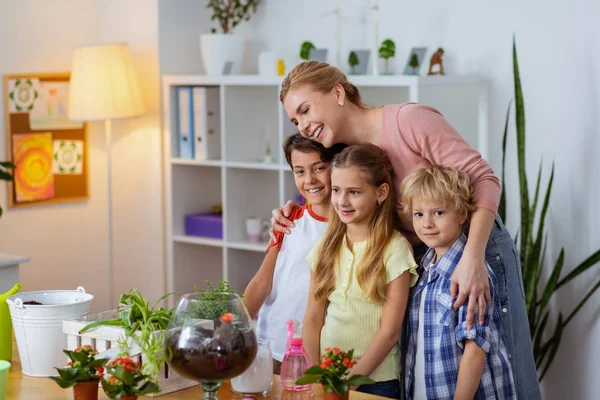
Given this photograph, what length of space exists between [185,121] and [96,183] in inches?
25.0

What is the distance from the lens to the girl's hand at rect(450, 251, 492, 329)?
6.98 feet

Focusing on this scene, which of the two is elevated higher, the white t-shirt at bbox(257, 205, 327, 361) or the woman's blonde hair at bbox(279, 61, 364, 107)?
the woman's blonde hair at bbox(279, 61, 364, 107)

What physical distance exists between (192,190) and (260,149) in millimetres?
428

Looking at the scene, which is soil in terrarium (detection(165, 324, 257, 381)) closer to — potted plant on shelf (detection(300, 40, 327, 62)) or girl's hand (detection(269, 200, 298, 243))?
girl's hand (detection(269, 200, 298, 243))

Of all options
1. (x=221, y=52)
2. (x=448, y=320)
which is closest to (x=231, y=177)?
(x=221, y=52)

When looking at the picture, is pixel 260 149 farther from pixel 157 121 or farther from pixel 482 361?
pixel 482 361

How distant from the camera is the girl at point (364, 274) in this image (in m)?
2.27

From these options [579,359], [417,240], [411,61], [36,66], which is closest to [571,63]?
[411,61]

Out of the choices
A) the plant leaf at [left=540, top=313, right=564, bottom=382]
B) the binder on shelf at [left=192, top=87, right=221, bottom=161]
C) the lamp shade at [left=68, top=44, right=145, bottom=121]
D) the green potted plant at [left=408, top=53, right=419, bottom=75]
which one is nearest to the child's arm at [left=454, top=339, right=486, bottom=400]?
the plant leaf at [left=540, top=313, right=564, bottom=382]

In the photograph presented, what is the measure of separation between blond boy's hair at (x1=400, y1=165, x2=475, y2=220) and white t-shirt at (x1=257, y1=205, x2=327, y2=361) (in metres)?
0.44

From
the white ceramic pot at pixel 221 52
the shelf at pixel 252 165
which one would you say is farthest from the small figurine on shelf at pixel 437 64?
the white ceramic pot at pixel 221 52

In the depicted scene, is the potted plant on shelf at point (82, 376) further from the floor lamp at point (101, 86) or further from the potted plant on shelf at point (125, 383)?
the floor lamp at point (101, 86)

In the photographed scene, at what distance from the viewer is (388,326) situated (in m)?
2.25

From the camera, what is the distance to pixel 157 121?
4.39 m
